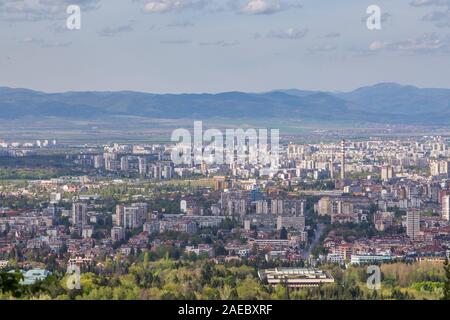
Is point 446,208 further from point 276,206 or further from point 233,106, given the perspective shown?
point 233,106

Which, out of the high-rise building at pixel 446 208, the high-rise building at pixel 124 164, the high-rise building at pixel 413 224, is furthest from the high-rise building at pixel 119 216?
the high-rise building at pixel 124 164

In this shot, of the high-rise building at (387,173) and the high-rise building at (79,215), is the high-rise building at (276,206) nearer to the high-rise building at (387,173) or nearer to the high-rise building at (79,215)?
the high-rise building at (79,215)

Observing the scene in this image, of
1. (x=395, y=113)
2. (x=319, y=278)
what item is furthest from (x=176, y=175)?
(x=395, y=113)

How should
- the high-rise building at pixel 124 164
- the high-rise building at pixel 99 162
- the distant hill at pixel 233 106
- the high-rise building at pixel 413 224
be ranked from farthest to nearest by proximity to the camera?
the distant hill at pixel 233 106, the high-rise building at pixel 99 162, the high-rise building at pixel 124 164, the high-rise building at pixel 413 224

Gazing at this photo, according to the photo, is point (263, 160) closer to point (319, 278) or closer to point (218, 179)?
point (218, 179)

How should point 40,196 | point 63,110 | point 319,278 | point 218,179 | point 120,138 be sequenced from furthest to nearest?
point 63,110, point 120,138, point 218,179, point 40,196, point 319,278
